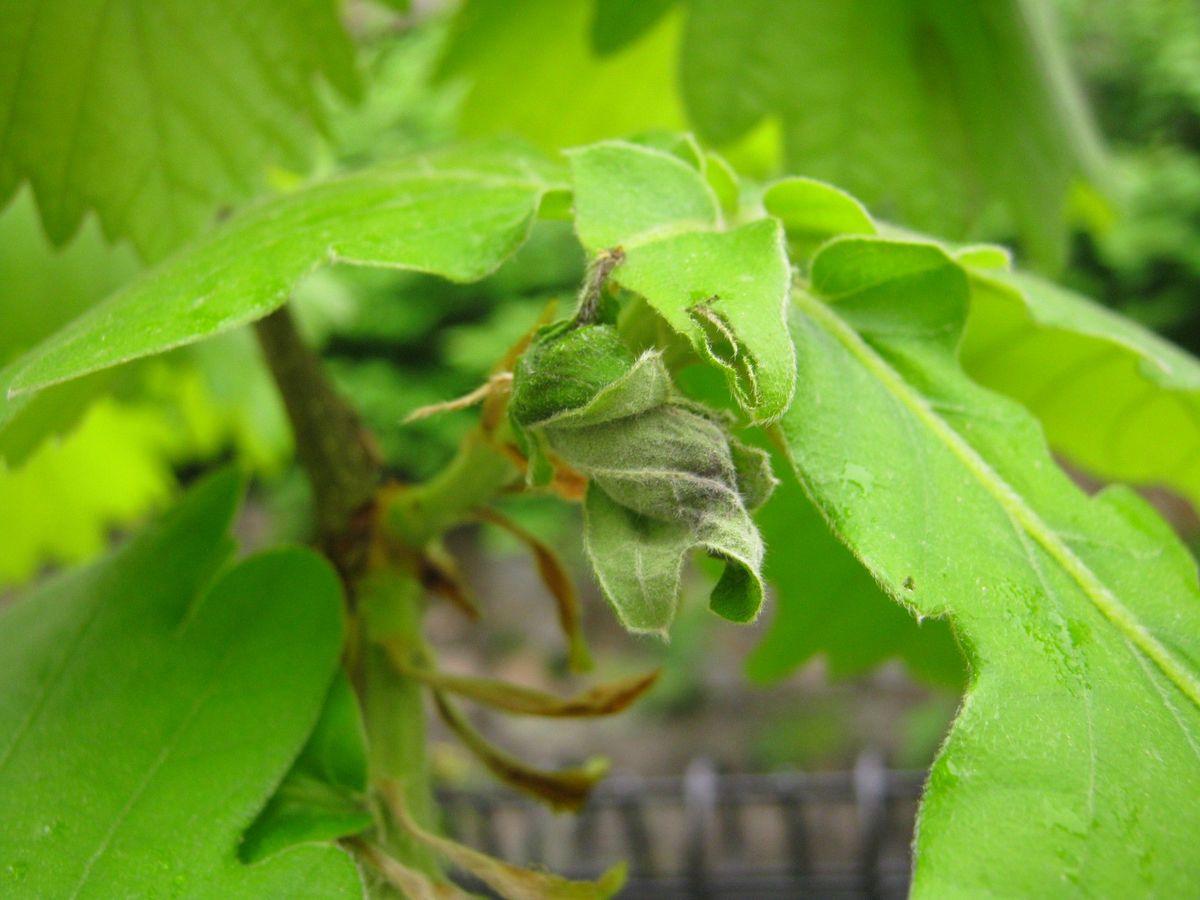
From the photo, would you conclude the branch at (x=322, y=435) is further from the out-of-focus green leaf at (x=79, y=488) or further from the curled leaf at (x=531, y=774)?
the out-of-focus green leaf at (x=79, y=488)

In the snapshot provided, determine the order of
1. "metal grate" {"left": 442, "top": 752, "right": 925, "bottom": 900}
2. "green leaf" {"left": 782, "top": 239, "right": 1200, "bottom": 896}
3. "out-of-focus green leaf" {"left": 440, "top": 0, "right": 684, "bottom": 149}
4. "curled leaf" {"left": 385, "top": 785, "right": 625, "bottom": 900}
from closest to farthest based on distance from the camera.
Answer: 1. "green leaf" {"left": 782, "top": 239, "right": 1200, "bottom": 896}
2. "curled leaf" {"left": 385, "top": 785, "right": 625, "bottom": 900}
3. "out-of-focus green leaf" {"left": 440, "top": 0, "right": 684, "bottom": 149}
4. "metal grate" {"left": 442, "top": 752, "right": 925, "bottom": 900}

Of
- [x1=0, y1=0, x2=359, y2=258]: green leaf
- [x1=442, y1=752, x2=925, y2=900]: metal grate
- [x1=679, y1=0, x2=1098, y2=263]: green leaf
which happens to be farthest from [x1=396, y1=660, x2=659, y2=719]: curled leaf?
[x1=442, y1=752, x2=925, y2=900]: metal grate

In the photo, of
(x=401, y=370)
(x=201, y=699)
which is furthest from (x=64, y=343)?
(x=401, y=370)

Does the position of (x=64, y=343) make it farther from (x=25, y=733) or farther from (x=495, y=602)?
(x=495, y=602)

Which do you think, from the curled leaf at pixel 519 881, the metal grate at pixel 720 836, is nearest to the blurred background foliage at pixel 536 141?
the curled leaf at pixel 519 881

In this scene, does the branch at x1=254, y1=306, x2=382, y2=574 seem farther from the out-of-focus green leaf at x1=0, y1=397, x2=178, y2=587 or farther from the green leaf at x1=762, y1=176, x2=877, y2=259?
the out-of-focus green leaf at x1=0, y1=397, x2=178, y2=587

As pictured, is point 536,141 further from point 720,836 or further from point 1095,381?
point 720,836

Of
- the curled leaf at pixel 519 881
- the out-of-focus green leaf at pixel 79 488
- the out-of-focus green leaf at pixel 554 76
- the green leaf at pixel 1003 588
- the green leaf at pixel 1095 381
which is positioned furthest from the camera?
the out-of-focus green leaf at pixel 79 488
